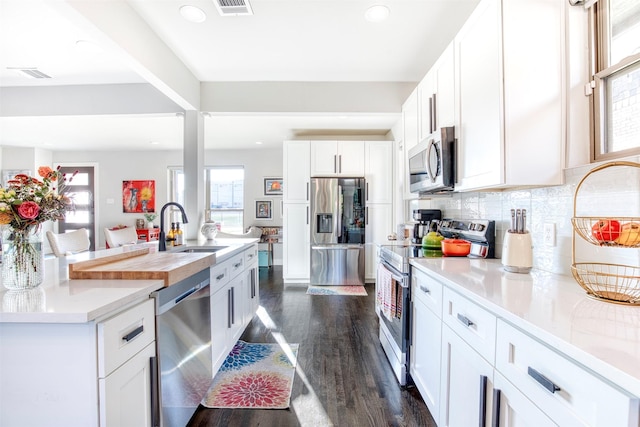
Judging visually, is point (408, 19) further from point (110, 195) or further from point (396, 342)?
point (110, 195)

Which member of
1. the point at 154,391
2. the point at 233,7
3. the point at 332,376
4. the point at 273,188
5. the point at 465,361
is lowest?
the point at 332,376

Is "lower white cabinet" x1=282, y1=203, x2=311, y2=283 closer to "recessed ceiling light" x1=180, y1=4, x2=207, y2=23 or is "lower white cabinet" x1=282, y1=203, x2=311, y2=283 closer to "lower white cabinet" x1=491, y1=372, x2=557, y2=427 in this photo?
"recessed ceiling light" x1=180, y1=4, x2=207, y2=23

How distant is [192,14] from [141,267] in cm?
175

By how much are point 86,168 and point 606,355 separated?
858cm

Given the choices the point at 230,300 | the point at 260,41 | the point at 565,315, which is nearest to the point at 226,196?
the point at 260,41

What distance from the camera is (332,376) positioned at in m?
2.03

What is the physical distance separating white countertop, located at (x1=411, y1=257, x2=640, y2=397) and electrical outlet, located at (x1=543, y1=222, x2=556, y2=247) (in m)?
0.15

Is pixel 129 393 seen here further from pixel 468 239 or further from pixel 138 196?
pixel 138 196

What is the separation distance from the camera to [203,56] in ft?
8.43

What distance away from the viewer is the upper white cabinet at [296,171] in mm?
4457

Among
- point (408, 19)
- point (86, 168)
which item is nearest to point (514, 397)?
point (408, 19)

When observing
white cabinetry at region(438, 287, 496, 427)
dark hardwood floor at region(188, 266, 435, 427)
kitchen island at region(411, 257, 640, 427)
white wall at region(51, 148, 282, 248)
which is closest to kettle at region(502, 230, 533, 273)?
kitchen island at region(411, 257, 640, 427)

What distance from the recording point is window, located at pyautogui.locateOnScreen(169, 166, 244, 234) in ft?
21.5

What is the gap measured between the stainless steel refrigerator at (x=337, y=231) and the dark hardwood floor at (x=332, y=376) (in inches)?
35.1
